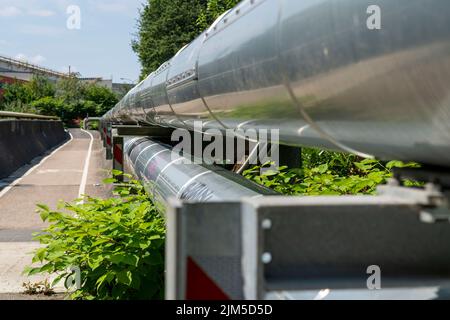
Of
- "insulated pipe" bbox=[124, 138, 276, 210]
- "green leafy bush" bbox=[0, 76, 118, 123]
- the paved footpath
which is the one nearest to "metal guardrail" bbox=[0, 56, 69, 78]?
"green leafy bush" bbox=[0, 76, 118, 123]

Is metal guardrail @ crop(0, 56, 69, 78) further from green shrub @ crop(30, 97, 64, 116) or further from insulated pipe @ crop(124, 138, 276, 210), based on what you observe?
insulated pipe @ crop(124, 138, 276, 210)

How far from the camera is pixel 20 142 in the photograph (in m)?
26.4

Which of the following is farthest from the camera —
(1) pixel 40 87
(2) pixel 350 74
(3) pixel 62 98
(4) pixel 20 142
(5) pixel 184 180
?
(1) pixel 40 87

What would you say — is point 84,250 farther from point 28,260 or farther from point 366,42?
point 366,42

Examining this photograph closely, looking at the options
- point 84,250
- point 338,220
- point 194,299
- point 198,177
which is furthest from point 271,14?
point 84,250

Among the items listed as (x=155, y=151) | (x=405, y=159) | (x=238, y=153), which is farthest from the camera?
(x=238, y=153)

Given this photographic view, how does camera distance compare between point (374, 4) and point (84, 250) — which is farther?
point (84, 250)

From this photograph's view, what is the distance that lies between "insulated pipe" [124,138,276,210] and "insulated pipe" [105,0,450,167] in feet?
2.88

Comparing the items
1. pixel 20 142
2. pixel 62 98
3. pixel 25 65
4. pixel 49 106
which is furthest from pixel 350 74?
pixel 25 65

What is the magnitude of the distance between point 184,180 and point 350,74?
144 inches

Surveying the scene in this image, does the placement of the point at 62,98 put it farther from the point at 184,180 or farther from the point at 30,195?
the point at 184,180

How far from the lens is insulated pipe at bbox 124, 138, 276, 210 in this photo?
4.39 meters

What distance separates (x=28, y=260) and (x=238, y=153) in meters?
3.32

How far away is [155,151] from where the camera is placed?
8.71 meters
